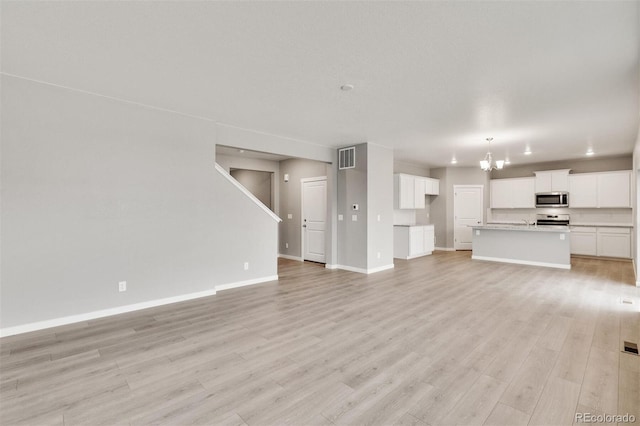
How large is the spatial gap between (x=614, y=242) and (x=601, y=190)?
1.41 metres

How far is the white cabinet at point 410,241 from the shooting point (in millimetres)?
8281

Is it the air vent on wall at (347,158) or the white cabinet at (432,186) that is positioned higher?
the air vent on wall at (347,158)

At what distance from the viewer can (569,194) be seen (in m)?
8.70

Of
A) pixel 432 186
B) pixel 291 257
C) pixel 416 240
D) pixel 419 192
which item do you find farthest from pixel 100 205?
pixel 432 186

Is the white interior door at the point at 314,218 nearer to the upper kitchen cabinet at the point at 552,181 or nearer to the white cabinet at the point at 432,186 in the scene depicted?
the white cabinet at the point at 432,186

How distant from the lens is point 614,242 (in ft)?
26.4

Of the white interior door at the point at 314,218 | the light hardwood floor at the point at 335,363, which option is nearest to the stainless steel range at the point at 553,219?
the light hardwood floor at the point at 335,363

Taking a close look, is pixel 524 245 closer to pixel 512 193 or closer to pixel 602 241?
pixel 602 241

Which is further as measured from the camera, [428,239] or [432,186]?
[432,186]

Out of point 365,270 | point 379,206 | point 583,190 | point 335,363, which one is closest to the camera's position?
point 335,363

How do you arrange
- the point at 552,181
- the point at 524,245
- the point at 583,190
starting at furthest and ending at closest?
the point at 552,181, the point at 583,190, the point at 524,245

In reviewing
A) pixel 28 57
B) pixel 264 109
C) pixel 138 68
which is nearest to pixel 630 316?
pixel 264 109

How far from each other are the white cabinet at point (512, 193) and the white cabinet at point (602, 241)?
138cm

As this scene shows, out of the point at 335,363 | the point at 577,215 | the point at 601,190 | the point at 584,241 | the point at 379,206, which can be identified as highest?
the point at 601,190
